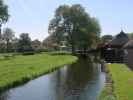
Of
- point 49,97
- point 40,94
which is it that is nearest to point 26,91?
point 40,94

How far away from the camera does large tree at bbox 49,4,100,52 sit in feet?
320

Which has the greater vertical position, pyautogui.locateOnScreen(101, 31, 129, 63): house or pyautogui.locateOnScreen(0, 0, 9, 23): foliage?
pyautogui.locateOnScreen(0, 0, 9, 23): foliage

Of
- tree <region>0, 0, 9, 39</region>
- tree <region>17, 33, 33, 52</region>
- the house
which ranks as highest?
tree <region>0, 0, 9, 39</region>

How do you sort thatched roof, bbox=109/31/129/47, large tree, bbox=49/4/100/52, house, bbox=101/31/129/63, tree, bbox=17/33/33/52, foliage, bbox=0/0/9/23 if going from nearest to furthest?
1. house, bbox=101/31/129/63
2. thatched roof, bbox=109/31/129/47
3. foliage, bbox=0/0/9/23
4. large tree, bbox=49/4/100/52
5. tree, bbox=17/33/33/52

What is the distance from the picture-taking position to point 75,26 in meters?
98.9

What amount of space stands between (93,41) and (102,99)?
82.0 meters

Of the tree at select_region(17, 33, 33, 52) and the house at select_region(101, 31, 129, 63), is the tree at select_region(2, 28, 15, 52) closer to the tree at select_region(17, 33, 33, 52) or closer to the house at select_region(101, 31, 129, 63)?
the tree at select_region(17, 33, 33, 52)

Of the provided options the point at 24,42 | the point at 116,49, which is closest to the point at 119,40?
the point at 116,49

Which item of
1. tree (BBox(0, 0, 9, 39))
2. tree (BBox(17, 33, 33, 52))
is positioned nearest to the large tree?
tree (BBox(0, 0, 9, 39))

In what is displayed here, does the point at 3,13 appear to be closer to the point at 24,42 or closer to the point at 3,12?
the point at 3,12

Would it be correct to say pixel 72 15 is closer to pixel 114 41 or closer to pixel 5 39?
pixel 114 41

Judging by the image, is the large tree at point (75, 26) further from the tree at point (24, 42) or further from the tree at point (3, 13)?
the tree at point (24, 42)

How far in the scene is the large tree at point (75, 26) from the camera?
9766 centimetres

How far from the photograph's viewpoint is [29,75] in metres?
32.5
